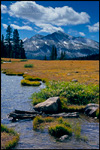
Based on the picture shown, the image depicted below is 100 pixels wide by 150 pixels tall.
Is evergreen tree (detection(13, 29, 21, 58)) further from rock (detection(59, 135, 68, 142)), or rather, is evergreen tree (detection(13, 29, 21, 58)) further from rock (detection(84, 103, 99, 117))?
rock (detection(59, 135, 68, 142))

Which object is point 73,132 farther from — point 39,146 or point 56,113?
point 56,113

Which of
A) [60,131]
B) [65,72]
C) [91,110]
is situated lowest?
[60,131]

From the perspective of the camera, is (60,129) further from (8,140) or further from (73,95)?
(73,95)

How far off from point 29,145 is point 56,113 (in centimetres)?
726

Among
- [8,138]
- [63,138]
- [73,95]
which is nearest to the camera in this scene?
[8,138]

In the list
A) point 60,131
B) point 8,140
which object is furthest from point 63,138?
point 8,140

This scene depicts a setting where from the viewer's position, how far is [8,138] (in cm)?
1190

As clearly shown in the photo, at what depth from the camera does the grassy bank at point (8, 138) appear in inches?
435

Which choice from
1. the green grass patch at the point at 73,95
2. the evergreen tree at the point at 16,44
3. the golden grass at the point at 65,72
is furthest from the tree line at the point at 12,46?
the green grass patch at the point at 73,95

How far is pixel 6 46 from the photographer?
470ft

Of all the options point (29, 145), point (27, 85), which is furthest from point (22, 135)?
point (27, 85)

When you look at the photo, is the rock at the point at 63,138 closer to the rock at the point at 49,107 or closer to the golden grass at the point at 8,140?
the golden grass at the point at 8,140

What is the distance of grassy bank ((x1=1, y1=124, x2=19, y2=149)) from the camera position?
11039mm

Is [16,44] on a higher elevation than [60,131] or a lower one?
higher
